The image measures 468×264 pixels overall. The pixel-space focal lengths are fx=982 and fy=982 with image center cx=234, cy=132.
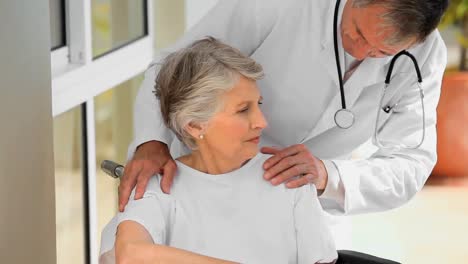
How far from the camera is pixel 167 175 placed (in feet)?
6.45

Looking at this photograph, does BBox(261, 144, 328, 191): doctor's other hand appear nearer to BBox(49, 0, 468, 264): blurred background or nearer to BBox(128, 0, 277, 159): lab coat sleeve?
BBox(128, 0, 277, 159): lab coat sleeve

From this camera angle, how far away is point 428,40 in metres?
2.16

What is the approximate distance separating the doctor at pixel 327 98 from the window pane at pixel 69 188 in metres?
0.80

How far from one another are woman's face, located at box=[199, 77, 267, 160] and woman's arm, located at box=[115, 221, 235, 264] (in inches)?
9.7

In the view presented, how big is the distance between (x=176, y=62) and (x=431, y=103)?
625mm

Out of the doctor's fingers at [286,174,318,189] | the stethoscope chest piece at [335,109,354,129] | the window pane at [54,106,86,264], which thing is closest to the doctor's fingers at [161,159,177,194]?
the doctor's fingers at [286,174,318,189]

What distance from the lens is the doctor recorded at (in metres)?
2.10

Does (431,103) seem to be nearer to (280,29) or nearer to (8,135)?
(280,29)

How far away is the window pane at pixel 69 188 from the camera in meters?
2.97

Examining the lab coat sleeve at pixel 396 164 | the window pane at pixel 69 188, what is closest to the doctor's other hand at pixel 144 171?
the lab coat sleeve at pixel 396 164

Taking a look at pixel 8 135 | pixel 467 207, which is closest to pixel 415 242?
pixel 467 207

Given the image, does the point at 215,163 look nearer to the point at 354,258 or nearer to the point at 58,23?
the point at 354,258

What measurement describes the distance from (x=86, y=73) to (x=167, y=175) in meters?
1.04

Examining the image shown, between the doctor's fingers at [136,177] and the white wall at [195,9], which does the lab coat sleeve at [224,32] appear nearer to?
the doctor's fingers at [136,177]
